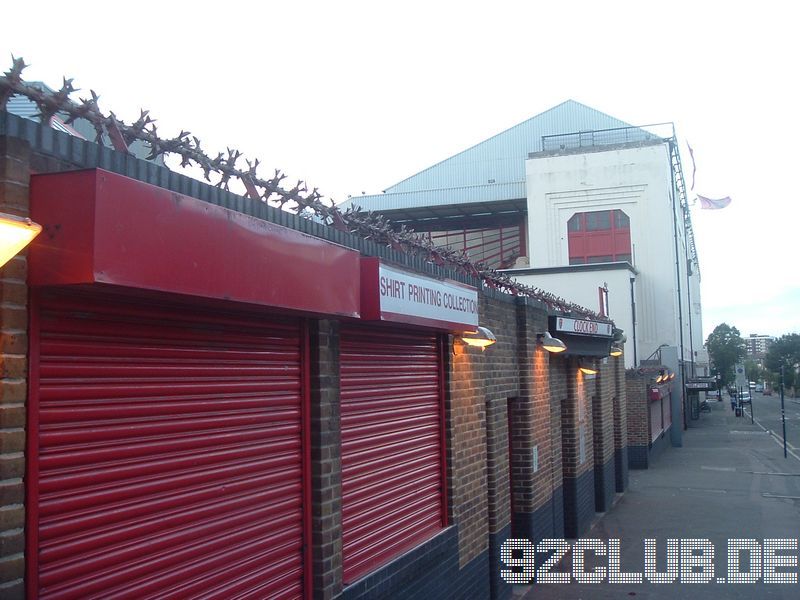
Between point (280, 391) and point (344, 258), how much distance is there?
940mm

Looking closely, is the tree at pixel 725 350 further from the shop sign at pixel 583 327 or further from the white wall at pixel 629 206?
the shop sign at pixel 583 327

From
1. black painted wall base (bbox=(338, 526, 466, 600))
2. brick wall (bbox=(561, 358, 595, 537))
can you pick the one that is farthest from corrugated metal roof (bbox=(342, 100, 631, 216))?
black painted wall base (bbox=(338, 526, 466, 600))

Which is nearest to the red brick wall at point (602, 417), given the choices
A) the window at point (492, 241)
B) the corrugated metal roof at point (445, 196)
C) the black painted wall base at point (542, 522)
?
the black painted wall base at point (542, 522)

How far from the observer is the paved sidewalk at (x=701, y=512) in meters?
10.1

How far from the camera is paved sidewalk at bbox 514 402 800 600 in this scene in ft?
33.0

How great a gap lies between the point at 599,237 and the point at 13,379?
3375 centimetres

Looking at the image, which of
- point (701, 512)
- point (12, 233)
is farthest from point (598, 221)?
point (12, 233)

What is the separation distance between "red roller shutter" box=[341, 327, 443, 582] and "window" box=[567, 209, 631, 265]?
1119 inches

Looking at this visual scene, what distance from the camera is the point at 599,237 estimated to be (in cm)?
3478

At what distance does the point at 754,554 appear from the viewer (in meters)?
11.8

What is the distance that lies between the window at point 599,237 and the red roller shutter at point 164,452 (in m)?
30.9

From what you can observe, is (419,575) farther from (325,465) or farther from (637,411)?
(637,411)

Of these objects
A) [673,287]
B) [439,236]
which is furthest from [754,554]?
[439,236]

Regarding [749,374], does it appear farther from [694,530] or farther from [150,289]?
[150,289]
